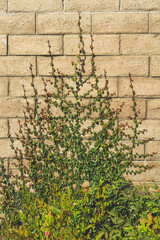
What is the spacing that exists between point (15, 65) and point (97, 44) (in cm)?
88

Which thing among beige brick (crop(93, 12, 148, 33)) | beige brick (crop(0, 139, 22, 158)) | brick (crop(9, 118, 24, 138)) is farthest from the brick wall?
beige brick (crop(0, 139, 22, 158))

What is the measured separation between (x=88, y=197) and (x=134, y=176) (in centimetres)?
81

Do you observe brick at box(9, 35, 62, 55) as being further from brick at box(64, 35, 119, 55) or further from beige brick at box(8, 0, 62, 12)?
beige brick at box(8, 0, 62, 12)

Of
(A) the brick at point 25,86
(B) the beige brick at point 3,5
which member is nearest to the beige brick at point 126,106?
(A) the brick at point 25,86

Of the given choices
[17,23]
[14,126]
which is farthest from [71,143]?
[17,23]

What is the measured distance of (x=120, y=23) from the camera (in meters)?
2.70

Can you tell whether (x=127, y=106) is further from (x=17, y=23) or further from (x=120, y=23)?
(x=17, y=23)

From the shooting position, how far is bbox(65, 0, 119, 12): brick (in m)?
2.68

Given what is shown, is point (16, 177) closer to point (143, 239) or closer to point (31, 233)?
point (31, 233)

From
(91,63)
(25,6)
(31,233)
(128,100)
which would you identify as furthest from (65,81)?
(31,233)

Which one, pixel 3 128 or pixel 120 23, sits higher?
pixel 120 23

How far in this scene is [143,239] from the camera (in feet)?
6.26

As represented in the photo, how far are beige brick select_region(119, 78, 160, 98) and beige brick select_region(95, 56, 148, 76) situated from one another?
72mm

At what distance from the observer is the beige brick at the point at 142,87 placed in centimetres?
274
